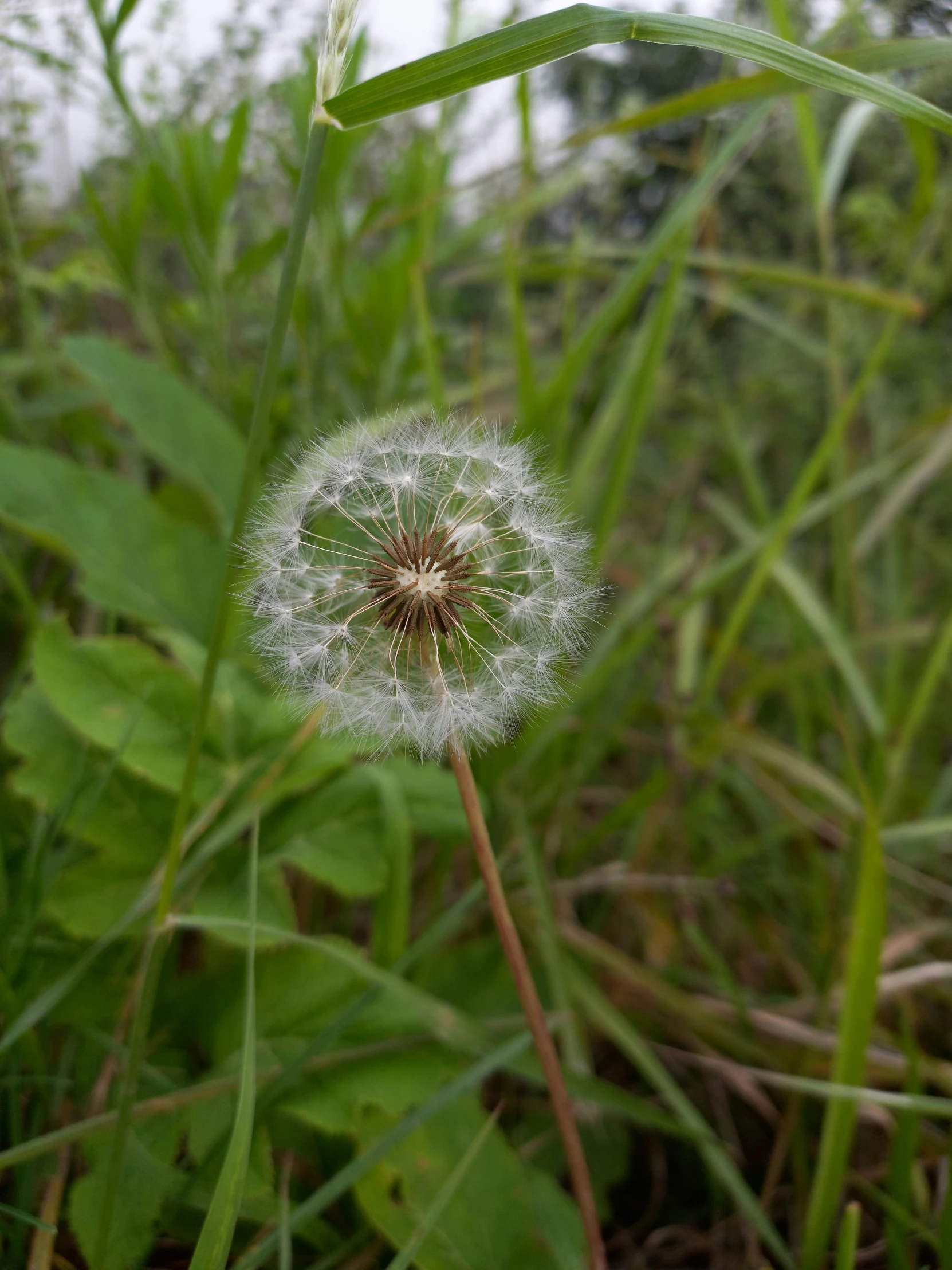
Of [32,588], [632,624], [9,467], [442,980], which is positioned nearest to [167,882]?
[442,980]

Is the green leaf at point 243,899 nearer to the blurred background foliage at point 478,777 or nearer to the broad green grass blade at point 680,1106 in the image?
the blurred background foliage at point 478,777

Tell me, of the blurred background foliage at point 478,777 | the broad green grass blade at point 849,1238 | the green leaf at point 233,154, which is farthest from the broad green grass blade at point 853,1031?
the green leaf at point 233,154

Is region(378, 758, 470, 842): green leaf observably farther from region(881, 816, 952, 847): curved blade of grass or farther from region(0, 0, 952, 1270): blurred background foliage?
region(881, 816, 952, 847): curved blade of grass

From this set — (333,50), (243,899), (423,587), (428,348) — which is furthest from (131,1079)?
(428,348)

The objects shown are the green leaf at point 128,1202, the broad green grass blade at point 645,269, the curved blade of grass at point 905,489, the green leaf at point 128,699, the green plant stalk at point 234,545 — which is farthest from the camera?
the curved blade of grass at point 905,489

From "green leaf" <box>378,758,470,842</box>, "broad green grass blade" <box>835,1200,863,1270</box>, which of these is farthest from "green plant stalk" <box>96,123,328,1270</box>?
"broad green grass blade" <box>835,1200,863,1270</box>

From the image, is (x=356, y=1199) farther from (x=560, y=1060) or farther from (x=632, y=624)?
(x=632, y=624)
